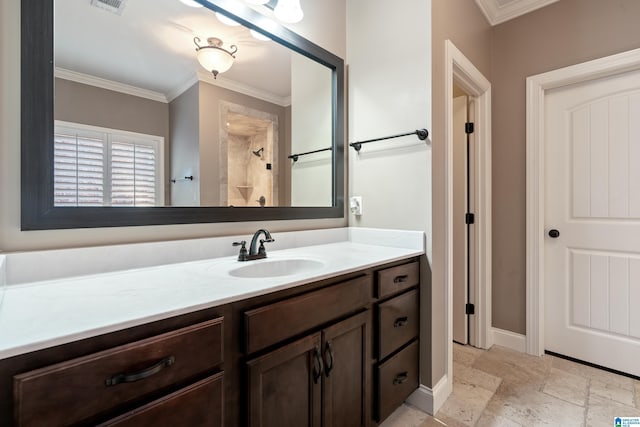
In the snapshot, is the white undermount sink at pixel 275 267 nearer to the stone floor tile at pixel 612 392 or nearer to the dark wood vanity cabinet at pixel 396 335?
the dark wood vanity cabinet at pixel 396 335

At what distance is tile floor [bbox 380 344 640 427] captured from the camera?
1529mm

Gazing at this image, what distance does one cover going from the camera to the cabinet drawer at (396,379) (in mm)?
1340

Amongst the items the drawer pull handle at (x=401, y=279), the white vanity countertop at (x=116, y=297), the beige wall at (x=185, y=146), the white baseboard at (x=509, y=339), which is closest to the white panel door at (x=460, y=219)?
the white baseboard at (x=509, y=339)

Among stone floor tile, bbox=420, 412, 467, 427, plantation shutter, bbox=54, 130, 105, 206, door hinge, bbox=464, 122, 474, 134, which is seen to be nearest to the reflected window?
plantation shutter, bbox=54, 130, 105, 206

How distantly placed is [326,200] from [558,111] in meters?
1.83

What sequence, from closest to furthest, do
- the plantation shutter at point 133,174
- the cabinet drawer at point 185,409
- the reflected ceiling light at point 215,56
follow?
the cabinet drawer at point 185,409
the plantation shutter at point 133,174
the reflected ceiling light at point 215,56

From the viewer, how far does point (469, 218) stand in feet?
7.63

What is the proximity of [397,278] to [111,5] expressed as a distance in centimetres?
164

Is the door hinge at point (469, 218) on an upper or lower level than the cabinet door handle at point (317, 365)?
upper

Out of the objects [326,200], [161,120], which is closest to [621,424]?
[326,200]

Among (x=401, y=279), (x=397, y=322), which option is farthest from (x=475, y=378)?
(x=401, y=279)

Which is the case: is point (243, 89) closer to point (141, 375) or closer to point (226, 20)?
point (226, 20)

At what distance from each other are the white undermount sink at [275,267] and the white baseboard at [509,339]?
1.86 m

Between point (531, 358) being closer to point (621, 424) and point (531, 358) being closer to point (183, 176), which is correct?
point (621, 424)
